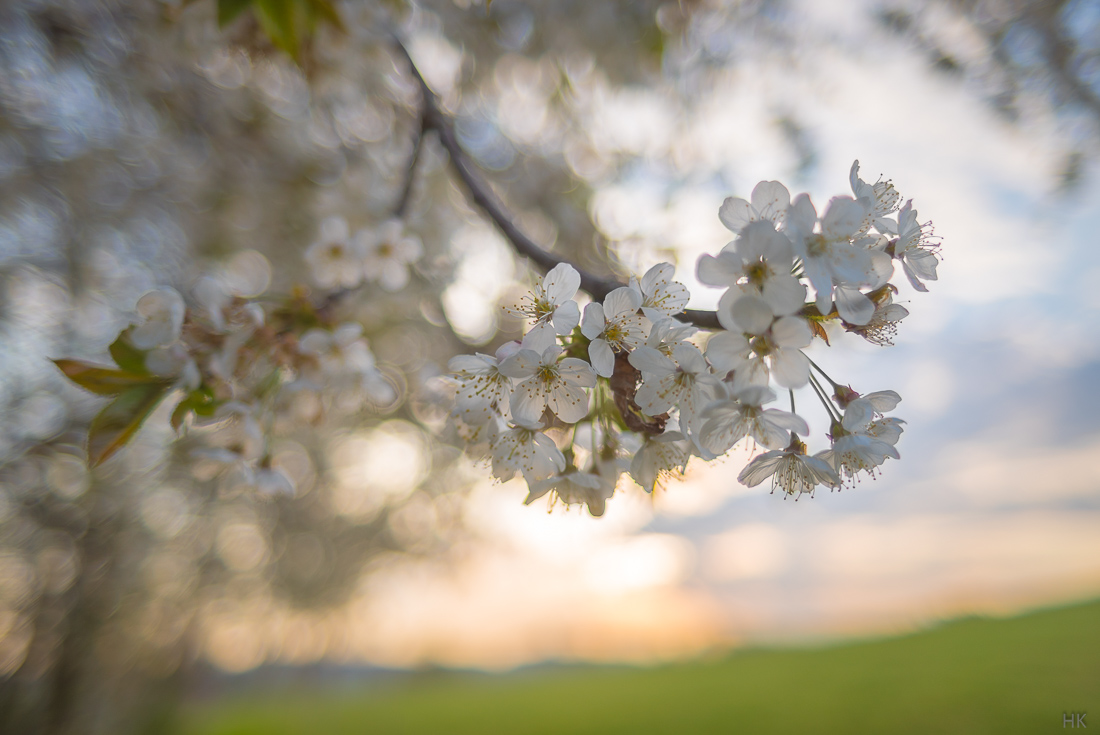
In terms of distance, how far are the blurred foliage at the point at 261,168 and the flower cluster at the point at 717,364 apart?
0.44m

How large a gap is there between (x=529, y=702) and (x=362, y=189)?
558 centimetres

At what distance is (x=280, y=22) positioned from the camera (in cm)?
86

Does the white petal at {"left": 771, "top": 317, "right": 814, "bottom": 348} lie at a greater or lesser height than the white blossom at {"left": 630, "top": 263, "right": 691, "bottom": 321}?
lesser

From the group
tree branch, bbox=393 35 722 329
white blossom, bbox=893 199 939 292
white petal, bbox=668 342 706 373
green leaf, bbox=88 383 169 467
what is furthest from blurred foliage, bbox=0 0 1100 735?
white blossom, bbox=893 199 939 292

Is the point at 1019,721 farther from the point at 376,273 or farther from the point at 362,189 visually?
the point at 362,189

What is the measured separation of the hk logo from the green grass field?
2 cm

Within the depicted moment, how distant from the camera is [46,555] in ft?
12.3

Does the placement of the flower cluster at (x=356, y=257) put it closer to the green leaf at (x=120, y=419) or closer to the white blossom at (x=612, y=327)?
the green leaf at (x=120, y=419)

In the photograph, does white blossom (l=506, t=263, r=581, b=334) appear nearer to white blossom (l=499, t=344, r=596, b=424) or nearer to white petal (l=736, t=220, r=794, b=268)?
white blossom (l=499, t=344, r=596, b=424)

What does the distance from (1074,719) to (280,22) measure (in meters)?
2.87

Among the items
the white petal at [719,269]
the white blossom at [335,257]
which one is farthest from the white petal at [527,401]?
the white blossom at [335,257]

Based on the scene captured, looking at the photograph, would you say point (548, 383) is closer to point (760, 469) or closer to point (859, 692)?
point (760, 469)

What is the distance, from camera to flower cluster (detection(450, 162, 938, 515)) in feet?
1.76

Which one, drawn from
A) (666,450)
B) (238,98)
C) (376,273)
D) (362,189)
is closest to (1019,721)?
(666,450)
